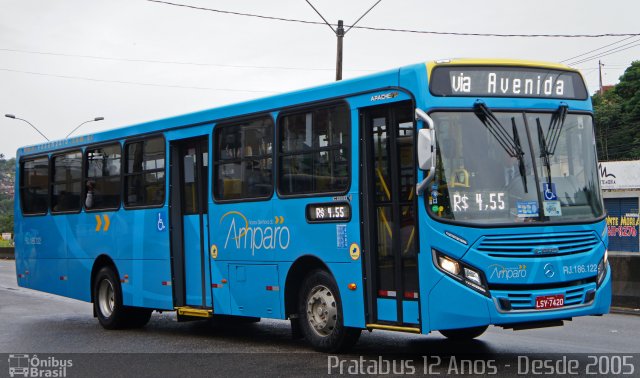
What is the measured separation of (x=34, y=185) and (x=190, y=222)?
18.1 feet

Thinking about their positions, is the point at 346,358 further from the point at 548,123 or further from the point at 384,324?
the point at 548,123

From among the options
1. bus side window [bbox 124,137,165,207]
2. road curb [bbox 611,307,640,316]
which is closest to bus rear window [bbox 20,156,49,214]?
bus side window [bbox 124,137,165,207]

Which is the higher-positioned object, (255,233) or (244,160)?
(244,160)

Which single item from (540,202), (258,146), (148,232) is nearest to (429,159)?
(540,202)

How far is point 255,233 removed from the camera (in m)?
12.0

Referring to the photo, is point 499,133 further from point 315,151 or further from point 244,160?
point 244,160

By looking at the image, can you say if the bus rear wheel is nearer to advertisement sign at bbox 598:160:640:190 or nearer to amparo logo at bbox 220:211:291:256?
amparo logo at bbox 220:211:291:256

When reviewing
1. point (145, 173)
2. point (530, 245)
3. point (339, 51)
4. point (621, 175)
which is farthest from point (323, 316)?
point (621, 175)

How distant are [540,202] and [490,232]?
663 millimetres

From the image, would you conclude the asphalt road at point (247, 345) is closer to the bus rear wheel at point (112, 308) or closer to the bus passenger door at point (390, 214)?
the bus rear wheel at point (112, 308)

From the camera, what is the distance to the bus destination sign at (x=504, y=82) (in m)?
9.49

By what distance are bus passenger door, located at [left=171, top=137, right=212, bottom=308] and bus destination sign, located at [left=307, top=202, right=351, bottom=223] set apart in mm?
2622

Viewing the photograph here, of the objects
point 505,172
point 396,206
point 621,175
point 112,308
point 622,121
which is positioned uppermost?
point 622,121

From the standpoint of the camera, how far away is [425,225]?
30.5ft
